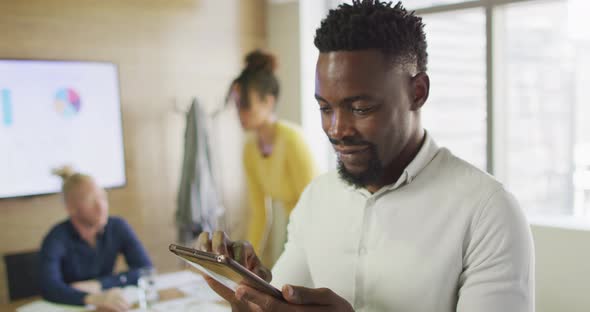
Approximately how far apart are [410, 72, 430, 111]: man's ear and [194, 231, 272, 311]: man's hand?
19.9 inches

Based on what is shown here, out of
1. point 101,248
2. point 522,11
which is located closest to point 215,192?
point 101,248

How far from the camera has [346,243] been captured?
4.19 ft

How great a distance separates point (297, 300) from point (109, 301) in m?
1.31

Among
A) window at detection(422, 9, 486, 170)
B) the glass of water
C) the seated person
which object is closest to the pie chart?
the seated person

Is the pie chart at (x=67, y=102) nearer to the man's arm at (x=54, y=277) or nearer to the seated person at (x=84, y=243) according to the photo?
the seated person at (x=84, y=243)

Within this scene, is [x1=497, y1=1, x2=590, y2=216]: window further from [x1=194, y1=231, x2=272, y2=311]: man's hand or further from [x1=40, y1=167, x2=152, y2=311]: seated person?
[x1=194, y1=231, x2=272, y2=311]: man's hand

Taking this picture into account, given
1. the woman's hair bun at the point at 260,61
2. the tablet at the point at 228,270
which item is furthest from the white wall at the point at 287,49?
the tablet at the point at 228,270

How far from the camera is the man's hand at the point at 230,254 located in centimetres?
122

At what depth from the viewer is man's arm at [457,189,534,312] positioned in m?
1.01

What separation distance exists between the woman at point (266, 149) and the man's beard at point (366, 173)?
142cm

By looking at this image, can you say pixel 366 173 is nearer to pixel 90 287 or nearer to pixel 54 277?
pixel 90 287

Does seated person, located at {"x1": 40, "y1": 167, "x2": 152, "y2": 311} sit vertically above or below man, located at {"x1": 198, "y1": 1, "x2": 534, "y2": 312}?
below

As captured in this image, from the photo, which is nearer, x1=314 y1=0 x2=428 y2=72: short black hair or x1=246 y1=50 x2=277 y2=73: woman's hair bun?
x1=314 y1=0 x2=428 y2=72: short black hair

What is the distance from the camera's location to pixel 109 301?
80.9 inches
